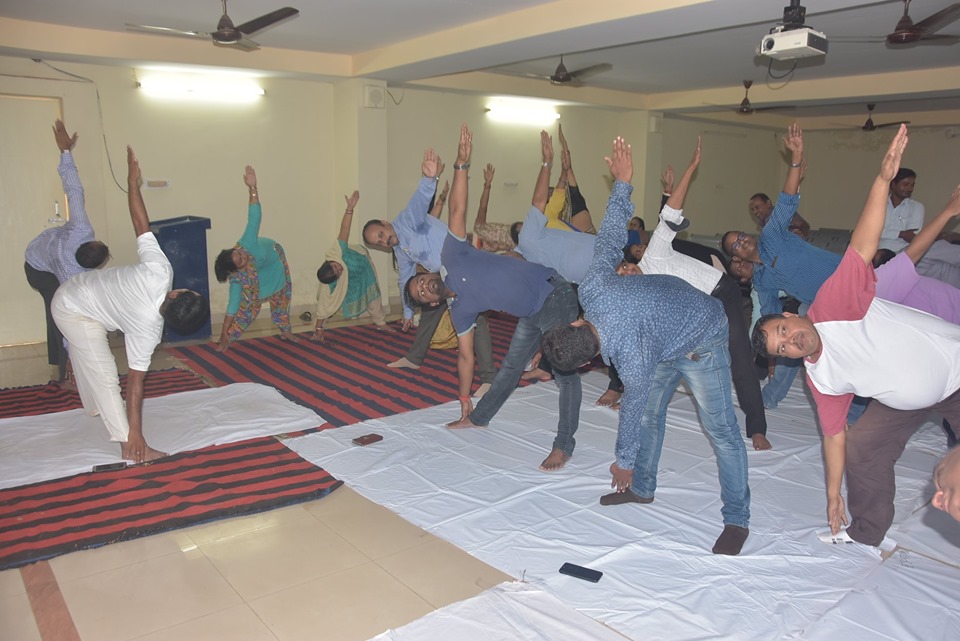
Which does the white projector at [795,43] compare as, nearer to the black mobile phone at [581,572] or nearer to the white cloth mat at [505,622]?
the black mobile phone at [581,572]

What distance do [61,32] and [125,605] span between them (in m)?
5.11

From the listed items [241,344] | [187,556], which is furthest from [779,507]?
[241,344]

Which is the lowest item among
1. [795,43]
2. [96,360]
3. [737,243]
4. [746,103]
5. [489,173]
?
[96,360]

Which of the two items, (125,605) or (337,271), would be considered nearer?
(125,605)

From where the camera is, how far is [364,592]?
2.66 meters

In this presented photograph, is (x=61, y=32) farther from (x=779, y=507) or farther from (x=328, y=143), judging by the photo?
(x=779, y=507)

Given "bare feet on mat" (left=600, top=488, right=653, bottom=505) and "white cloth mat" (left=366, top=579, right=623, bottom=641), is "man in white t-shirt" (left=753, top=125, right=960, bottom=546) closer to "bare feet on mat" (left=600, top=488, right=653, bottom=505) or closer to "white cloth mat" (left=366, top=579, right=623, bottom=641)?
"bare feet on mat" (left=600, top=488, right=653, bottom=505)

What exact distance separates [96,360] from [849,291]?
137 inches

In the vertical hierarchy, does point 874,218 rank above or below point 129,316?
above

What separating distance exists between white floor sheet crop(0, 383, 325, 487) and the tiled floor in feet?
3.15

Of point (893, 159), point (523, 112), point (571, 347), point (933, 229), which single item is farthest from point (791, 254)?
point (523, 112)

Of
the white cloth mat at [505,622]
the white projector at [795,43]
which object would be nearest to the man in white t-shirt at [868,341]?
the white cloth mat at [505,622]

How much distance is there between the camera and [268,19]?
469 centimetres

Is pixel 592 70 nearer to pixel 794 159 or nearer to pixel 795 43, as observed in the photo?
pixel 795 43
